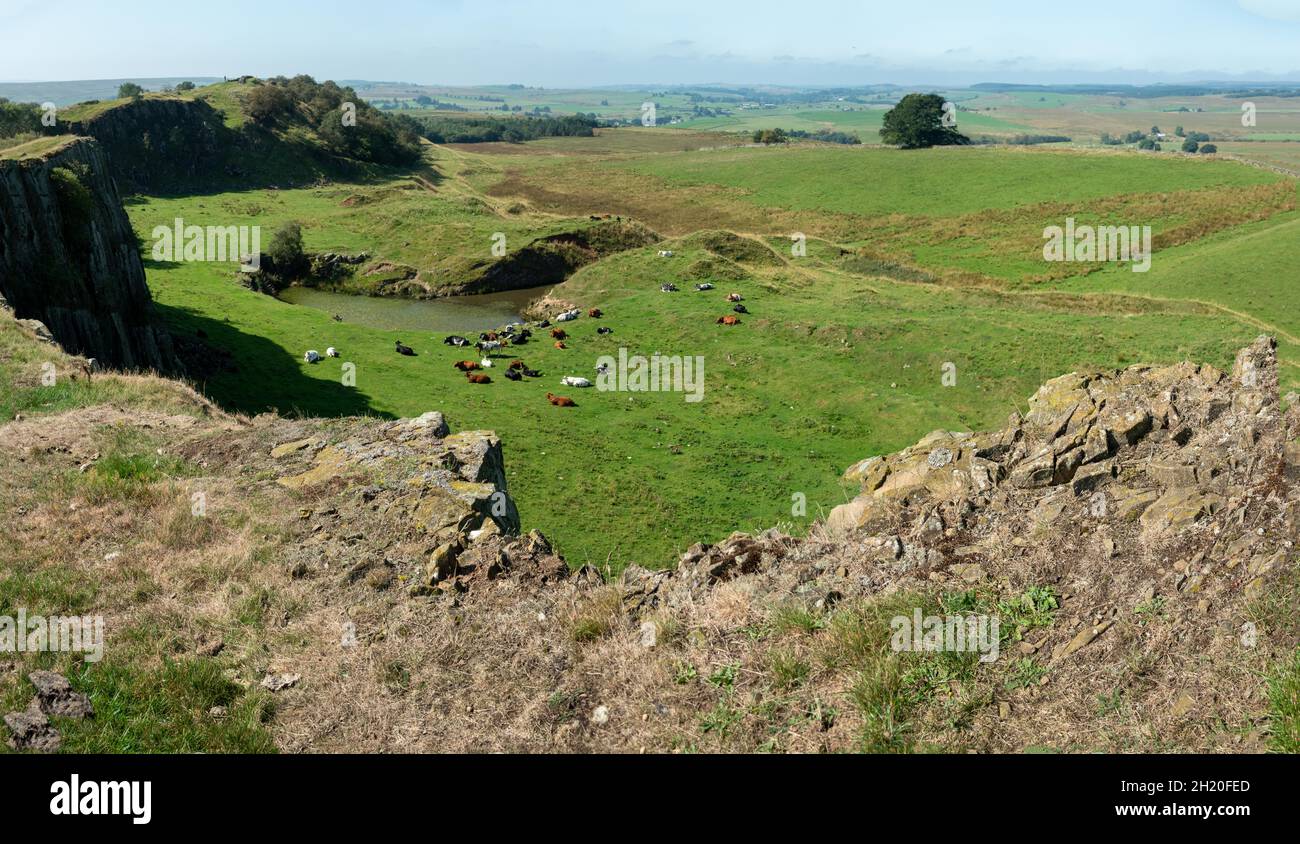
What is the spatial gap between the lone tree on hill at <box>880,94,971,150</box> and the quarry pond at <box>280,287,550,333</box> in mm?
87254

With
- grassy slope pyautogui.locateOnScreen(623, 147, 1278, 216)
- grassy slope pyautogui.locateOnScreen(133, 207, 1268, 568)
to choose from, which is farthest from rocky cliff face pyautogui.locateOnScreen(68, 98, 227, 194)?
grassy slope pyautogui.locateOnScreen(623, 147, 1278, 216)

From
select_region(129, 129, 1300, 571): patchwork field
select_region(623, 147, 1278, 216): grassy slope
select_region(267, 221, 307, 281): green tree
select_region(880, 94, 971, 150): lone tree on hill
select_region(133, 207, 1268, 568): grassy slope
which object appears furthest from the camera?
select_region(880, 94, 971, 150): lone tree on hill

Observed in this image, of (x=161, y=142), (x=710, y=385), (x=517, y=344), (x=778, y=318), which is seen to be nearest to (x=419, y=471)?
(x=710, y=385)

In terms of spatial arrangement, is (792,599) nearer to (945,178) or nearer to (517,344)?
(517,344)

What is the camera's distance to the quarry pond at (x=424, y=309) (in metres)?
61.2

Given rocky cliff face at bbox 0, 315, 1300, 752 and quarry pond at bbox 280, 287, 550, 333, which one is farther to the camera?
quarry pond at bbox 280, 287, 550, 333

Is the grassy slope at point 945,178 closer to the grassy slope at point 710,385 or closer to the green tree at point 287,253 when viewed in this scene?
the grassy slope at point 710,385

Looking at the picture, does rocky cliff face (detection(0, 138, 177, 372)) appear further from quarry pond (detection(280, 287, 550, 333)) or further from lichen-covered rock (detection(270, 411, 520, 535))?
quarry pond (detection(280, 287, 550, 333))

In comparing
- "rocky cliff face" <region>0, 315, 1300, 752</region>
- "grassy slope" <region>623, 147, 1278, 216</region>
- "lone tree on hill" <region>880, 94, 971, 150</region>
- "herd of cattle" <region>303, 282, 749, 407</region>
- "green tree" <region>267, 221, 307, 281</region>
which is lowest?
"rocky cliff face" <region>0, 315, 1300, 752</region>

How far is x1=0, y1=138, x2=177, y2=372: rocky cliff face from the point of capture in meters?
29.2

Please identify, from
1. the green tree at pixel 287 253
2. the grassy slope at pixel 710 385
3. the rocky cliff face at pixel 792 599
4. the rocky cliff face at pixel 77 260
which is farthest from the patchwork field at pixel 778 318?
the rocky cliff face at pixel 792 599

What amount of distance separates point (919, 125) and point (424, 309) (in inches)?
3960

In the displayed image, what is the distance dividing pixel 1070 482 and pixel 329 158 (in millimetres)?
128095
